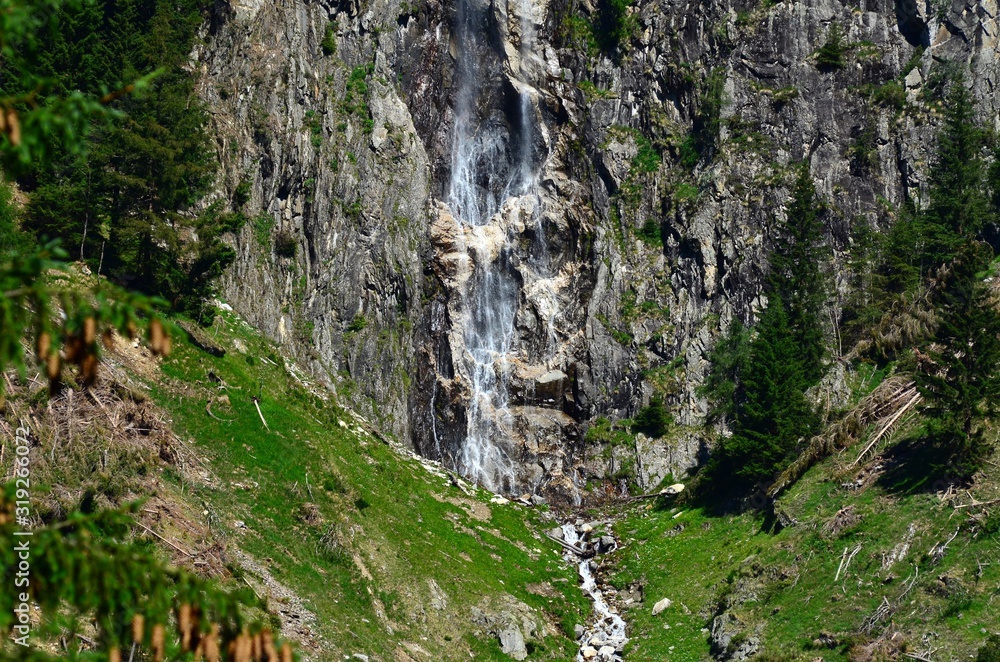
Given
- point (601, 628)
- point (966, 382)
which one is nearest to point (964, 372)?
point (966, 382)

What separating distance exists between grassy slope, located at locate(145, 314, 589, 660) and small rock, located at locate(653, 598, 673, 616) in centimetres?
286

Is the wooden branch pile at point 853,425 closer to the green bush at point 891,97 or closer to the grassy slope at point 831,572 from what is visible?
the grassy slope at point 831,572

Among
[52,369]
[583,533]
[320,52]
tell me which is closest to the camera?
[52,369]

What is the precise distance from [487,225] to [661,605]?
26.3 metres

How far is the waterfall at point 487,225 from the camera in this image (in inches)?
2014

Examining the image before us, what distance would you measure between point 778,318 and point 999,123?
74.8ft

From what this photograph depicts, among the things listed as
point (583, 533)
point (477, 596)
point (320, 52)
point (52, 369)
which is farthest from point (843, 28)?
point (52, 369)

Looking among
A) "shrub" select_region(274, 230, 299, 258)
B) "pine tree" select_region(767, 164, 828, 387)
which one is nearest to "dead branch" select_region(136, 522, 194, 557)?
"shrub" select_region(274, 230, 299, 258)

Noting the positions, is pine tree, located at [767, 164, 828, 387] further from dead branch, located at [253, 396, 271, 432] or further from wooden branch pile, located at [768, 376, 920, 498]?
dead branch, located at [253, 396, 271, 432]

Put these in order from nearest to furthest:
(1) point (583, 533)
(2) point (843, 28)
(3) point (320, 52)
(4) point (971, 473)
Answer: (4) point (971, 473), (1) point (583, 533), (3) point (320, 52), (2) point (843, 28)

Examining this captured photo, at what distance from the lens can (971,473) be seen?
31.9 meters

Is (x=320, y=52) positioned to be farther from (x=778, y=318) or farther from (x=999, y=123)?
(x=999, y=123)

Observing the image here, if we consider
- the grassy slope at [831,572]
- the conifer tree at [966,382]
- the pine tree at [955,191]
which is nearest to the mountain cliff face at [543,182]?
the pine tree at [955,191]

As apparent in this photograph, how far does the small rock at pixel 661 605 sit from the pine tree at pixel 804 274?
539 inches
